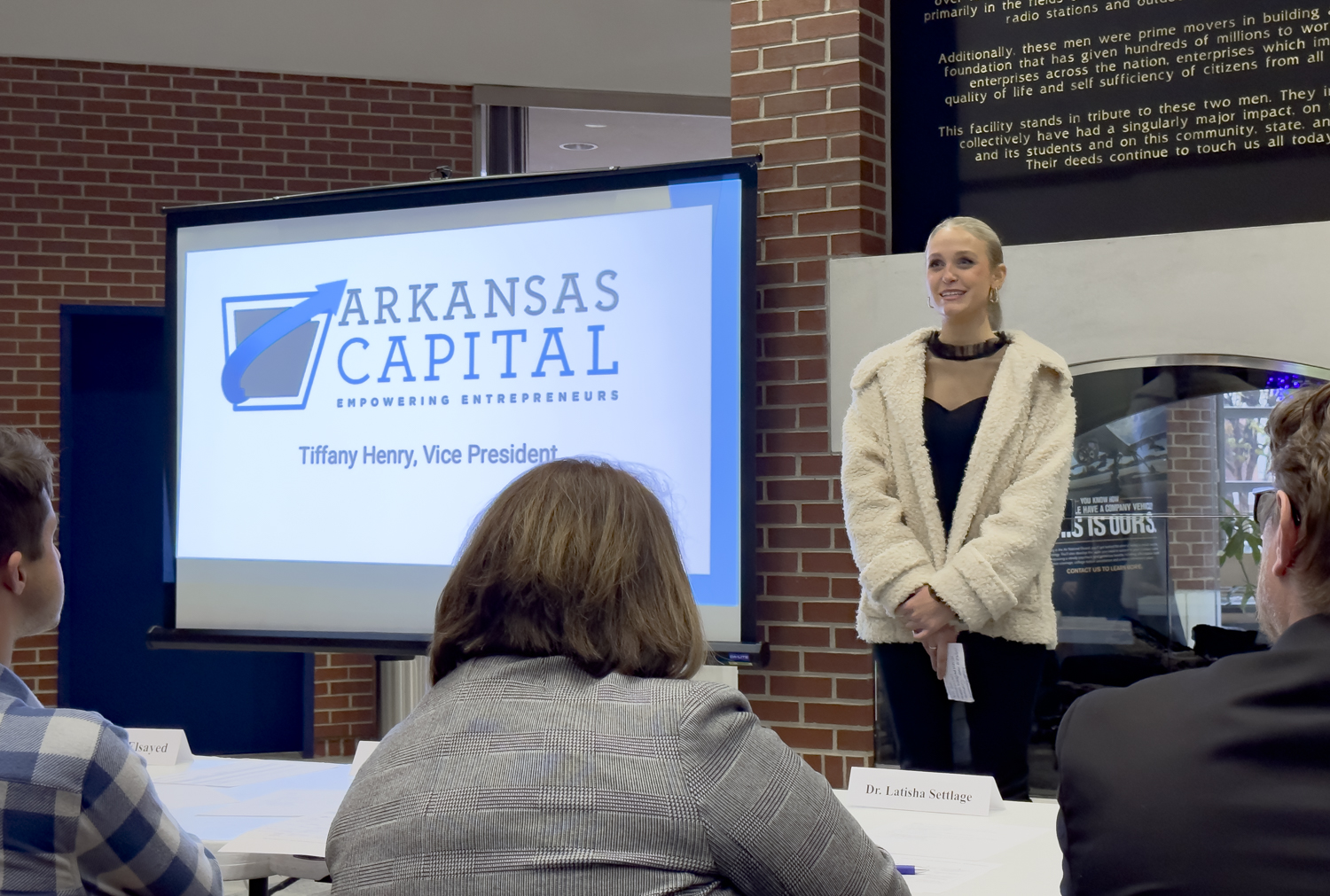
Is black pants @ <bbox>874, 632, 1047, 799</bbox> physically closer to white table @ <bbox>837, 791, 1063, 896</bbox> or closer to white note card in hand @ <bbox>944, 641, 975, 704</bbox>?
white note card in hand @ <bbox>944, 641, 975, 704</bbox>

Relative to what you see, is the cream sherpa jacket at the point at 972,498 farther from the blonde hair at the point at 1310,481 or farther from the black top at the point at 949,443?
the blonde hair at the point at 1310,481

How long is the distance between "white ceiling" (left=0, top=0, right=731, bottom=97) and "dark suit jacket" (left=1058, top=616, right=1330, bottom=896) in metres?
4.31

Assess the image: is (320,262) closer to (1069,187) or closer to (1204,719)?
(1069,187)

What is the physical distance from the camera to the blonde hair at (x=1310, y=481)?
94 cm

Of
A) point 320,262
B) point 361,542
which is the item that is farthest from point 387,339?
point 361,542

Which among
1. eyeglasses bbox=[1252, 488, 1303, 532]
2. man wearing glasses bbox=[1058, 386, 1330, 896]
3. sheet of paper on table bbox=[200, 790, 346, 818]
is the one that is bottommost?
sheet of paper on table bbox=[200, 790, 346, 818]

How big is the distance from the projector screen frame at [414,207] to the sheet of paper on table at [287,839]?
64.7 inches

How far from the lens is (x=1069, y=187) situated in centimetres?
330

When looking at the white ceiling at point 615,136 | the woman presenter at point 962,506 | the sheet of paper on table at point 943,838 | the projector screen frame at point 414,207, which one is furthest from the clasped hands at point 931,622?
the white ceiling at point 615,136

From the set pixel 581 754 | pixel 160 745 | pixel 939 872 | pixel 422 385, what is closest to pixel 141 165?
pixel 422 385

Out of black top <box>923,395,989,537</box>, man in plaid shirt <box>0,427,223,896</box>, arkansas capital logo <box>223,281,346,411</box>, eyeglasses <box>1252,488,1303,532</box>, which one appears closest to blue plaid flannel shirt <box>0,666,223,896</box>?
man in plaid shirt <box>0,427,223,896</box>

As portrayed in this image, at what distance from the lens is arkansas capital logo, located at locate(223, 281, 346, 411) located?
3643 mm

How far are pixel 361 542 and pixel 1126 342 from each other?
2184mm

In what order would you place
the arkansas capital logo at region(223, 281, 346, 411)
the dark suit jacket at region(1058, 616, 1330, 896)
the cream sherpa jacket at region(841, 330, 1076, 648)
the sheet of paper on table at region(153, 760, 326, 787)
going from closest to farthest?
the dark suit jacket at region(1058, 616, 1330, 896) → the sheet of paper on table at region(153, 760, 326, 787) → the cream sherpa jacket at region(841, 330, 1076, 648) → the arkansas capital logo at region(223, 281, 346, 411)
